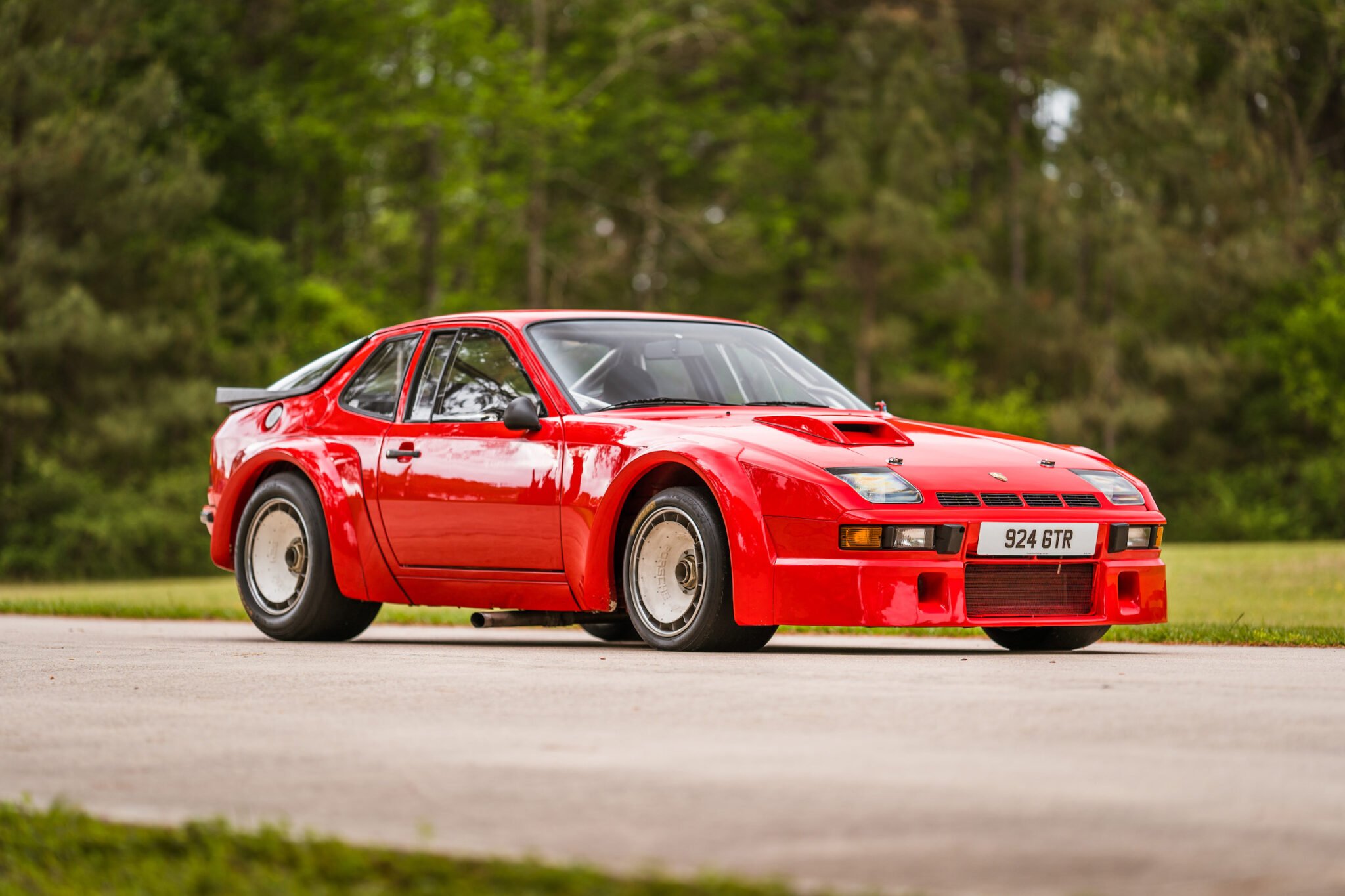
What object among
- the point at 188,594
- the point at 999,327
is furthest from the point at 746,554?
the point at 999,327

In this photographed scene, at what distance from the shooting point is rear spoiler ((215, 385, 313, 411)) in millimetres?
11133

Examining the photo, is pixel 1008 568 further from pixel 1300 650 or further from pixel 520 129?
pixel 520 129

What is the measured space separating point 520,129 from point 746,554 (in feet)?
118

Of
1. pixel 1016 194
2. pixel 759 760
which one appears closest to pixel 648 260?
pixel 1016 194

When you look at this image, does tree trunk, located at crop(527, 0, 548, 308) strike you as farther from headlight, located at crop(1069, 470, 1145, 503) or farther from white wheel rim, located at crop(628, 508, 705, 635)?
white wheel rim, located at crop(628, 508, 705, 635)

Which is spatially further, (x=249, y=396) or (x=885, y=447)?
(x=249, y=396)

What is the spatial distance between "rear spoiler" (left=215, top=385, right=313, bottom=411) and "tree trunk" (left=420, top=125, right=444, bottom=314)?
32.3 m

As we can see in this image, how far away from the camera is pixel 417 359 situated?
10469 millimetres

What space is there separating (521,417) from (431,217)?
127ft

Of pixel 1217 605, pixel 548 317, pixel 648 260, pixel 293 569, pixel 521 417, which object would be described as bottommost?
pixel 1217 605

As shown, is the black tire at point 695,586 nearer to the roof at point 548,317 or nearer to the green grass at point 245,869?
the roof at point 548,317

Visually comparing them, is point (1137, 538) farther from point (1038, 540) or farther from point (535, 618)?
point (535, 618)

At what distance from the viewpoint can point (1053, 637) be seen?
9664mm

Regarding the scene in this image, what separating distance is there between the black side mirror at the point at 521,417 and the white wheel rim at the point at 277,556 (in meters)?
1.76
